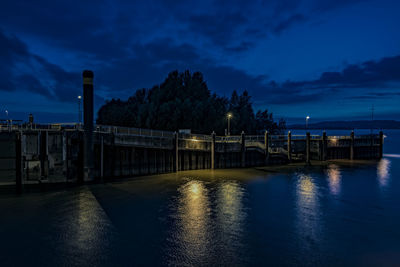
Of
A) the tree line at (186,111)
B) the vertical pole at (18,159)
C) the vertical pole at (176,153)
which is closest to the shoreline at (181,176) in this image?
the vertical pole at (18,159)

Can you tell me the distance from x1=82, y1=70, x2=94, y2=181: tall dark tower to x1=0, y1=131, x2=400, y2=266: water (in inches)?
91.5

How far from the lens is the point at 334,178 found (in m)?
38.0

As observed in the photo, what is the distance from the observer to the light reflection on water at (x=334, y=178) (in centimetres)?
3072

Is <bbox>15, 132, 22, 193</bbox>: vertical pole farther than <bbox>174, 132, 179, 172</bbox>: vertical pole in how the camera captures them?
No

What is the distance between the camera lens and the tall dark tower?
29.3 meters

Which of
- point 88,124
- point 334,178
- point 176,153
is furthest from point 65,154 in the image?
point 334,178

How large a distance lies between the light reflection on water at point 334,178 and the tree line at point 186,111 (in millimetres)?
38500

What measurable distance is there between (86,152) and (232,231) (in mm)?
19200

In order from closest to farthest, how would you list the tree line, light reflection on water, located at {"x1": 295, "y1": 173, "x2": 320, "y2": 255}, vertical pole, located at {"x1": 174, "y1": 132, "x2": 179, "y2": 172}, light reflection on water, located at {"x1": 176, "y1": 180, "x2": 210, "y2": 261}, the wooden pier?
light reflection on water, located at {"x1": 176, "y1": 180, "x2": 210, "y2": 261} < light reflection on water, located at {"x1": 295, "y1": 173, "x2": 320, "y2": 255} < the wooden pier < vertical pole, located at {"x1": 174, "y1": 132, "x2": 179, "y2": 172} < the tree line

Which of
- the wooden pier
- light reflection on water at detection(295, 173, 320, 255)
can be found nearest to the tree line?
the wooden pier

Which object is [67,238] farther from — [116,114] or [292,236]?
[116,114]

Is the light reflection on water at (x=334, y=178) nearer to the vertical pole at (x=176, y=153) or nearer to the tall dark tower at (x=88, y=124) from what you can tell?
the vertical pole at (x=176, y=153)

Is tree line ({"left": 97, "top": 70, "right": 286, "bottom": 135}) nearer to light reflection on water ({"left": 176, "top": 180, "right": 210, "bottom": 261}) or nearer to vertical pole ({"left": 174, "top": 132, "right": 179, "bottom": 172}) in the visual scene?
vertical pole ({"left": 174, "top": 132, "right": 179, "bottom": 172})

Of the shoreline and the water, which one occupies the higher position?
the shoreline
